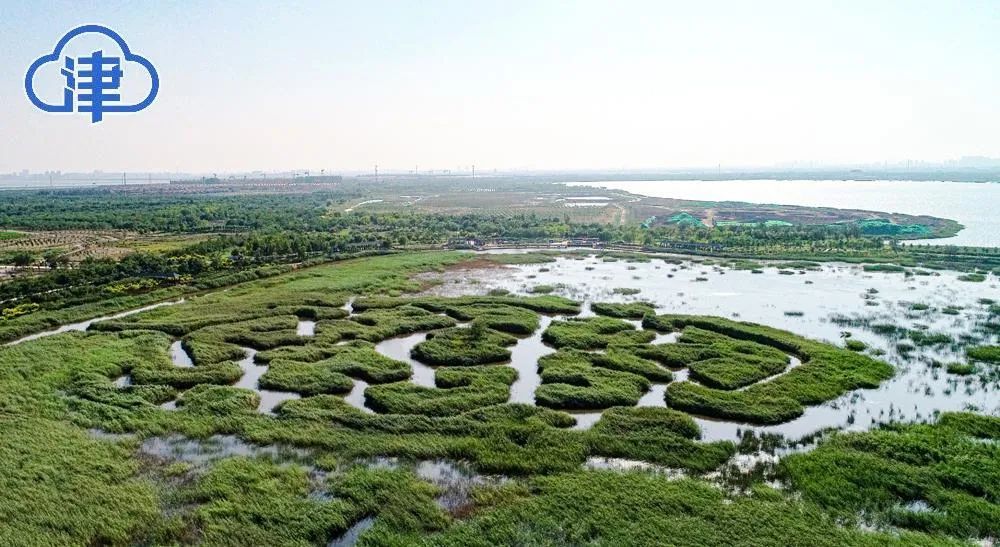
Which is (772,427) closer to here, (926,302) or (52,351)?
(926,302)

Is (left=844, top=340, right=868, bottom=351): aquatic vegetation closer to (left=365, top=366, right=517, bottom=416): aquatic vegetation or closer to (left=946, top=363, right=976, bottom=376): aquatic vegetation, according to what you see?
(left=946, top=363, right=976, bottom=376): aquatic vegetation

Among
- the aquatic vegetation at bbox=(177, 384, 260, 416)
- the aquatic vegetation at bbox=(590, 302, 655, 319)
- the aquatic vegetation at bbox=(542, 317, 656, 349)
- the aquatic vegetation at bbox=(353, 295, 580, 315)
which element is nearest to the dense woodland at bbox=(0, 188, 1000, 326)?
the aquatic vegetation at bbox=(353, 295, 580, 315)

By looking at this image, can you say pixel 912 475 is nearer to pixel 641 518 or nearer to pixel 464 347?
pixel 641 518

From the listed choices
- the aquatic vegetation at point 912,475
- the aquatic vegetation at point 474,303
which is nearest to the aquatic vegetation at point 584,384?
the aquatic vegetation at point 912,475

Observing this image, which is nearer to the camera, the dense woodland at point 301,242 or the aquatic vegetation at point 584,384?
the aquatic vegetation at point 584,384

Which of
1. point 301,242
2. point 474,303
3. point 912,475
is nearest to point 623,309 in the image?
point 474,303

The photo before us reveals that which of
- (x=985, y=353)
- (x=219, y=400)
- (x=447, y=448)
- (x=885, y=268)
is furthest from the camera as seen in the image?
(x=885, y=268)

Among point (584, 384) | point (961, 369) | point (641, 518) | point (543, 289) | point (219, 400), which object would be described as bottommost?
point (641, 518)

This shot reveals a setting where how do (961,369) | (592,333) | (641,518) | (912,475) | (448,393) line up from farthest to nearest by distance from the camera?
1. (592,333)
2. (961,369)
3. (448,393)
4. (912,475)
5. (641,518)

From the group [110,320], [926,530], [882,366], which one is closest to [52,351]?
[110,320]

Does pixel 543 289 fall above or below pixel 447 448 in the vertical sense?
above

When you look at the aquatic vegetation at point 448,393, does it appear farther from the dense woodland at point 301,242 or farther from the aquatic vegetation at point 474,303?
the dense woodland at point 301,242
